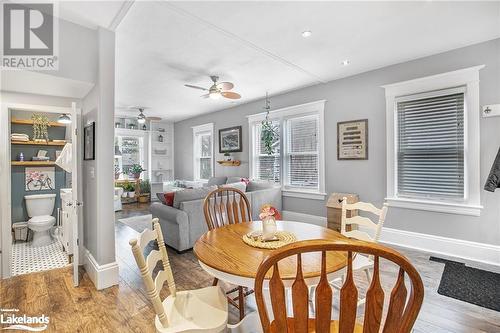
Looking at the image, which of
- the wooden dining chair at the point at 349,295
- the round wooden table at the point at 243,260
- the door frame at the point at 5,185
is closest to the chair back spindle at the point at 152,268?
the round wooden table at the point at 243,260

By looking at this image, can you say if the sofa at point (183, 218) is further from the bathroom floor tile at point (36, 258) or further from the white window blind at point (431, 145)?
the white window blind at point (431, 145)

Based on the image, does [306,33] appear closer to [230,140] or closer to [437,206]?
[437,206]

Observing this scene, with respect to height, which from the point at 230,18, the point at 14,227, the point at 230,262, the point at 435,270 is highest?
the point at 230,18

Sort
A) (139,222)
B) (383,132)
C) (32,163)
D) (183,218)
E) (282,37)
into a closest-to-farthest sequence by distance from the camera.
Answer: (282,37) → (183,218) → (383,132) → (32,163) → (139,222)

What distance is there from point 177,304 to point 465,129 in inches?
148

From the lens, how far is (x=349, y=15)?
7.75 feet

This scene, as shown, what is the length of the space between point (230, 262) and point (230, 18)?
226cm

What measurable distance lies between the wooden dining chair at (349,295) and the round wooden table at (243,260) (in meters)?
0.25

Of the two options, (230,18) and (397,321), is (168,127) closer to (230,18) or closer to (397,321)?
(230,18)

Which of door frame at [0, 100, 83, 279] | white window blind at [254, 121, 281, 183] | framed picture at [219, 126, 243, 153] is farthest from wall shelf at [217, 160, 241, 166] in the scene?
door frame at [0, 100, 83, 279]

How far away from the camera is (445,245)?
318 centimetres

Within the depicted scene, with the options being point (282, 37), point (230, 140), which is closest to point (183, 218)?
point (282, 37)

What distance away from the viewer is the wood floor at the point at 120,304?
1886 millimetres

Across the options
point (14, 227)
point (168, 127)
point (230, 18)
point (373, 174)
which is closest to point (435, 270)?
point (373, 174)
